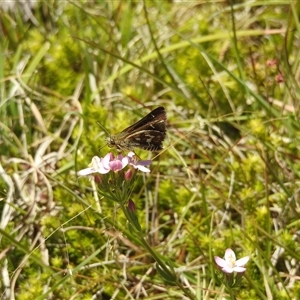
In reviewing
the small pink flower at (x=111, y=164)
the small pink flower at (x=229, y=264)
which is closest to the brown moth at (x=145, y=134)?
the small pink flower at (x=111, y=164)

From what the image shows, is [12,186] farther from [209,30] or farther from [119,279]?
[209,30]

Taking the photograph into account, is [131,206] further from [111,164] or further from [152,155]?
[152,155]

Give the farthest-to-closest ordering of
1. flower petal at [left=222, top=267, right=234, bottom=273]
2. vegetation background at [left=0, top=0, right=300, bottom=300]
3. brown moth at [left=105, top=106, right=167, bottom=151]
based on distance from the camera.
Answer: vegetation background at [left=0, top=0, right=300, bottom=300] < brown moth at [left=105, top=106, right=167, bottom=151] < flower petal at [left=222, top=267, right=234, bottom=273]

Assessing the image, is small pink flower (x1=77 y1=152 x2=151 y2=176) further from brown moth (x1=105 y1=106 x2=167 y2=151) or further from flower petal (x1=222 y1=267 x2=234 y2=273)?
flower petal (x1=222 y1=267 x2=234 y2=273)

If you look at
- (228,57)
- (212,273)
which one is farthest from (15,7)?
(212,273)

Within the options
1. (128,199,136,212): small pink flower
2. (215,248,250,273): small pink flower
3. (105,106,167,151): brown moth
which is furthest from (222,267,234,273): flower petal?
(105,106,167,151): brown moth

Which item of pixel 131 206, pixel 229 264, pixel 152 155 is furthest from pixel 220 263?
pixel 152 155
